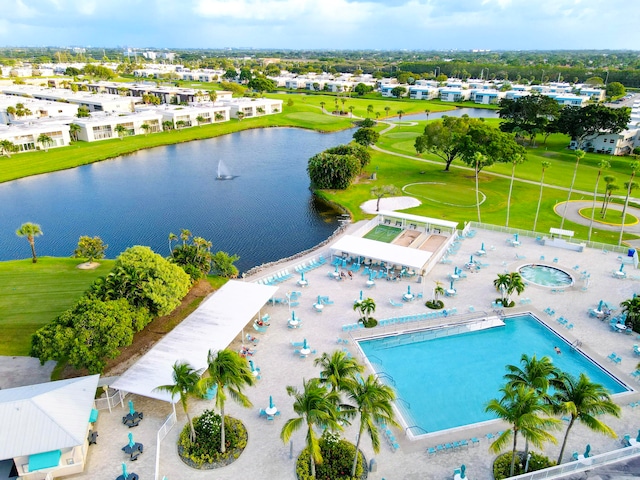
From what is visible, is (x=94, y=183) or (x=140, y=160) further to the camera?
(x=140, y=160)

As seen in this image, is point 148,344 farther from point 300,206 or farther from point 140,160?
point 140,160

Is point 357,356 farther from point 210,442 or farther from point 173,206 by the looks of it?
point 173,206

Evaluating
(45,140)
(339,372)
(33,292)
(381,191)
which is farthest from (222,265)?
(45,140)

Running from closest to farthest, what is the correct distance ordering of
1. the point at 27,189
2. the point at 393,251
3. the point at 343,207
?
the point at 393,251
the point at 343,207
the point at 27,189

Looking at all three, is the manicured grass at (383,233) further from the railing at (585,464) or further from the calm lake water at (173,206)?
the railing at (585,464)

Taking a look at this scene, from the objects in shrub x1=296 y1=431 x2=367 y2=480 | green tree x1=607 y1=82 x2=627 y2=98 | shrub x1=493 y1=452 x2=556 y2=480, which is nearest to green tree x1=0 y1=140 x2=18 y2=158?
shrub x1=296 y1=431 x2=367 y2=480

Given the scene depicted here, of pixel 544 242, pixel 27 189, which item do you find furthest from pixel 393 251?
pixel 27 189

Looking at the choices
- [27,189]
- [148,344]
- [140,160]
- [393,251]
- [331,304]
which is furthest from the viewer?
[140,160]

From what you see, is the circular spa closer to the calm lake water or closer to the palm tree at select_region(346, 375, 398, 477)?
the calm lake water
